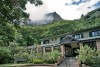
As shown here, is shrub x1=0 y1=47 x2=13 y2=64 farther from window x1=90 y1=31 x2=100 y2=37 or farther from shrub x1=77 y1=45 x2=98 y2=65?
shrub x1=77 y1=45 x2=98 y2=65

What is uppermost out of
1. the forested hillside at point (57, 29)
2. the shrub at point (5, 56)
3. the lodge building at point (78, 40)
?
the forested hillside at point (57, 29)

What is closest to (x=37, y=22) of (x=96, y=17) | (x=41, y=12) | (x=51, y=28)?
(x=41, y=12)

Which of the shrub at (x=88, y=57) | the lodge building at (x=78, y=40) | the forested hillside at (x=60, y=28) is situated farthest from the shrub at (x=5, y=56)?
the forested hillside at (x=60, y=28)

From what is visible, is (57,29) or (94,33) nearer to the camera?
(94,33)

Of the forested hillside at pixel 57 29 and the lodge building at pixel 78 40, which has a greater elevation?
the forested hillside at pixel 57 29

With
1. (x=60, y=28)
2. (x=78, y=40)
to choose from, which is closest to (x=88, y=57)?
(x=78, y=40)

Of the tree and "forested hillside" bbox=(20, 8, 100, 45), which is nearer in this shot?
the tree

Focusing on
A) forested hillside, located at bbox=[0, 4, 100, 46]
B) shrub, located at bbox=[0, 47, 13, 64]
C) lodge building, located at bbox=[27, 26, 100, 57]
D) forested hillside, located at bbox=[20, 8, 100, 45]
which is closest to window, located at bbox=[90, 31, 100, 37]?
lodge building, located at bbox=[27, 26, 100, 57]

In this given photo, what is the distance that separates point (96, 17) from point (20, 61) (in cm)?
4574

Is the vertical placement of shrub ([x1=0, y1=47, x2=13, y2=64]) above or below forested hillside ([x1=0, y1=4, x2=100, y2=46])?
below

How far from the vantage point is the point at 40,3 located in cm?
1223

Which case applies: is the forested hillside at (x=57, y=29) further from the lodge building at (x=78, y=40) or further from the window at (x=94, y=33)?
the window at (x=94, y=33)

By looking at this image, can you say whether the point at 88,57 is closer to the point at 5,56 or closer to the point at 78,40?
the point at 78,40

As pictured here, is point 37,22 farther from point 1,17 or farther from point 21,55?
point 1,17
